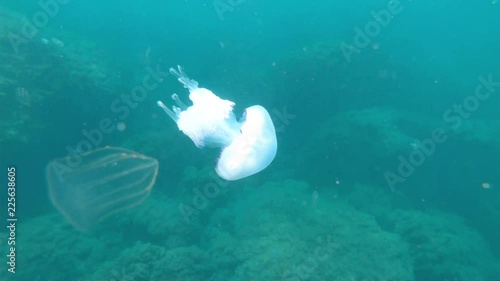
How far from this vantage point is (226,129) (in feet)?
14.1

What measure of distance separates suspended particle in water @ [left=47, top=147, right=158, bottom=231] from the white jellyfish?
254cm

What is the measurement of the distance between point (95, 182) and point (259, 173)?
5320 millimetres

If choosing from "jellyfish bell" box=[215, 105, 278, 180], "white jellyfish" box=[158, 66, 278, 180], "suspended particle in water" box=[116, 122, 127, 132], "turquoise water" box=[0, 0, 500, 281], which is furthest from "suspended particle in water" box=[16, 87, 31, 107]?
"jellyfish bell" box=[215, 105, 278, 180]

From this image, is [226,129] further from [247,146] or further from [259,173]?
[259,173]

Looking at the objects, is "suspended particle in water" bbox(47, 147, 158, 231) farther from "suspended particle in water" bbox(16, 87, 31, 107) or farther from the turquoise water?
"suspended particle in water" bbox(16, 87, 31, 107)

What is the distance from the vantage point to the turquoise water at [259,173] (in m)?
6.12

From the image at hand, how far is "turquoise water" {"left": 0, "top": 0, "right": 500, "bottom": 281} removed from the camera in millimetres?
6117

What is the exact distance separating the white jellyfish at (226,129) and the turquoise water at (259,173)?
7.20ft

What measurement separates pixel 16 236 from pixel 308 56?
425 inches

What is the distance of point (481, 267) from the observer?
680cm

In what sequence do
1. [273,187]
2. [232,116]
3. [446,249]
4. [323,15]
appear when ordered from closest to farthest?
[232,116]
[446,249]
[273,187]
[323,15]

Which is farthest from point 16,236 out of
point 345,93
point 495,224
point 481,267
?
point 495,224

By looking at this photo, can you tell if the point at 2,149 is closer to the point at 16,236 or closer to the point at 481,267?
the point at 16,236

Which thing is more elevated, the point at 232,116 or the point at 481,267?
the point at 232,116
